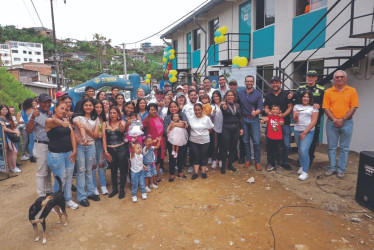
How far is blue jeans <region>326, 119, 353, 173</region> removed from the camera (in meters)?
4.64

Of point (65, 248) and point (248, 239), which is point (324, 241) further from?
point (65, 248)

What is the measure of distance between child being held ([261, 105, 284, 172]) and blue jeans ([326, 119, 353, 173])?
0.95 metres

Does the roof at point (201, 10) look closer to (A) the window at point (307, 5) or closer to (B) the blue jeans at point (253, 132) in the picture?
(A) the window at point (307, 5)

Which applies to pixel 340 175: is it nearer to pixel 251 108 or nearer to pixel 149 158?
pixel 251 108

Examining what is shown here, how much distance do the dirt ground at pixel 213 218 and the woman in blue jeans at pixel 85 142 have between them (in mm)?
358

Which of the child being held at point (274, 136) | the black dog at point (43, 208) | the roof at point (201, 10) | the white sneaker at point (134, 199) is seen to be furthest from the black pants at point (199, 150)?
the roof at point (201, 10)

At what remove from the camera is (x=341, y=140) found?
475 cm

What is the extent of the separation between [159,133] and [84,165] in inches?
58.9

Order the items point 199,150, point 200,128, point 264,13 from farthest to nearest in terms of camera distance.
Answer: point 264,13 < point 199,150 < point 200,128

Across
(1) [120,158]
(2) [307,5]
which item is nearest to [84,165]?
(1) [120,158]

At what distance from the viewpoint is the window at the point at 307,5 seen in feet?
23.9

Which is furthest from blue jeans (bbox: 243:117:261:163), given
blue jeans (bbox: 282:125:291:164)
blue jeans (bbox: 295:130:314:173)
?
blue jeans (bbox: 295:130:314:173)

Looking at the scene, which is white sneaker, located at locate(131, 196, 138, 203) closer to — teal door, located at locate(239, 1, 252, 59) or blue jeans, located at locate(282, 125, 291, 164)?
blue jeans, located at locate(282, 125, 291, 164)

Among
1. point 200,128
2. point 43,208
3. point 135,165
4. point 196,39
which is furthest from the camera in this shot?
point 196,39
